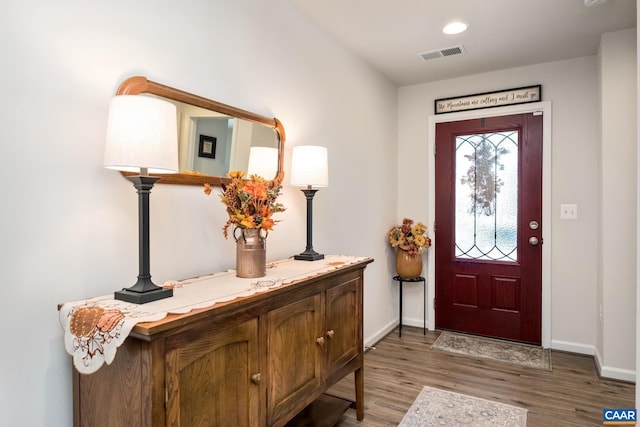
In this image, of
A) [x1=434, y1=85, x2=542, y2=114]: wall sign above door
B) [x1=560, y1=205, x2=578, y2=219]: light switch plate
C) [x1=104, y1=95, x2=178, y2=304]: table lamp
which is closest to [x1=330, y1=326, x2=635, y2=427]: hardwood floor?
[x1=560, y1=205, x2=578, y2=219]: light switch plate

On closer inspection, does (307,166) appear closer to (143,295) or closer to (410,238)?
(143,295)

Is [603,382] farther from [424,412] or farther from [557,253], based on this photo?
[424,412]

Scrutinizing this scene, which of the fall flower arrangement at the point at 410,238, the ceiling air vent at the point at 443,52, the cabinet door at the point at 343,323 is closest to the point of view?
the cabinet door at the point at 343,323

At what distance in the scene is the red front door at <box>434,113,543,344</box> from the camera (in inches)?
139

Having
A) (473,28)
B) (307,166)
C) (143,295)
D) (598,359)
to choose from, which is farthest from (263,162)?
(598,359)

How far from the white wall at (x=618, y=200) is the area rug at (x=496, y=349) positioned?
460 millimetres

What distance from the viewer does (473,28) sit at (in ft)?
9.12

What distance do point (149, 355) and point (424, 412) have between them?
1892mm

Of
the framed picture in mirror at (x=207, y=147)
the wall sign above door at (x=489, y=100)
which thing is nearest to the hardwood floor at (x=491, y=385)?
the framed picture in mirror at (x=207, y=147)

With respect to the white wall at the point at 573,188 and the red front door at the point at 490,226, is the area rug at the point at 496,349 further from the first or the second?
the white wall at the point at 573,188

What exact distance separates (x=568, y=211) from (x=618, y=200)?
547 millimetres

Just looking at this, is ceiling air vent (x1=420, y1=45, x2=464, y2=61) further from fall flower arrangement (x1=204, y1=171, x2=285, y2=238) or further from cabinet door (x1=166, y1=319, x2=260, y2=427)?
cabinet door (x1=166, y1=319, x2=260, y2=427)

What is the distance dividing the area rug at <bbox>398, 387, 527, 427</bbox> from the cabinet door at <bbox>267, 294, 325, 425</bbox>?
0.83 metres

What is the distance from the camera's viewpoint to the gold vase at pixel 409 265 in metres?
3.76
